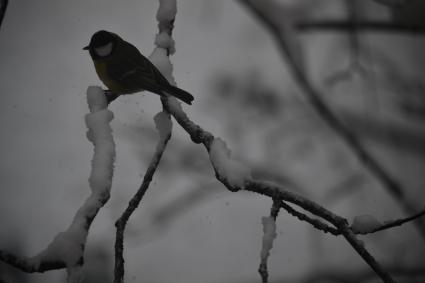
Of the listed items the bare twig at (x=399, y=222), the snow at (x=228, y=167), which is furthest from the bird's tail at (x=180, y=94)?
the bare twig at (x=399, y=222)

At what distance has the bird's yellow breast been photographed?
4246mm

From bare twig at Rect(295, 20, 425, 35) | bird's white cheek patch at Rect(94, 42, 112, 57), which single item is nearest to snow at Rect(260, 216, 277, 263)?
bird's white cheek patch at Rect(94, 42, 112, 57)

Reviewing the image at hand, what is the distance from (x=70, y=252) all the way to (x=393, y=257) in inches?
264

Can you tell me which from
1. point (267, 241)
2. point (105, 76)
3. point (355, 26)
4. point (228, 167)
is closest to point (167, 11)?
point (105, 76)

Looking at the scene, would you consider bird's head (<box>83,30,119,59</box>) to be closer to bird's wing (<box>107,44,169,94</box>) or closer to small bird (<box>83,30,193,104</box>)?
small bird (<box>83,30,193,104</box>)

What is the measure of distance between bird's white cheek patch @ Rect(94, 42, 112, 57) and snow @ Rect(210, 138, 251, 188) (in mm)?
2451

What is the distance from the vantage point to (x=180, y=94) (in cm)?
354

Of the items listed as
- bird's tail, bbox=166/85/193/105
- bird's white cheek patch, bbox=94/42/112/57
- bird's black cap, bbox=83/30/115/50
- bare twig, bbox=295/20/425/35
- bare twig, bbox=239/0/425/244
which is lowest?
bird's tail, bbox=166/85/193/105

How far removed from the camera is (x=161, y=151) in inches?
109

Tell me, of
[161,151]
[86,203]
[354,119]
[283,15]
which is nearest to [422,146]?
[354,119]

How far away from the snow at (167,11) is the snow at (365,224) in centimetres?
204

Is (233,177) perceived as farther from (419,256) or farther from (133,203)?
(419,256)

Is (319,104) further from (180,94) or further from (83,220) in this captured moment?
(83,220)

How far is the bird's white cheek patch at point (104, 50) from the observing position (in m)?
4.71
